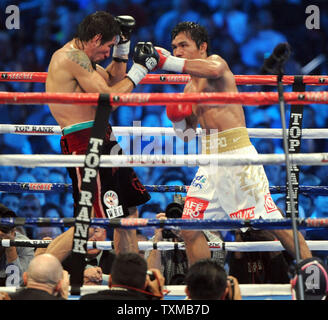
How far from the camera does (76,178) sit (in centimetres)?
255

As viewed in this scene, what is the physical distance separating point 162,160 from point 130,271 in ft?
1.51

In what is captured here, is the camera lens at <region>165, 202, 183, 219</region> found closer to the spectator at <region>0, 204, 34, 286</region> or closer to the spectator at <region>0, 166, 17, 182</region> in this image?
the spectator at <region>0, 204, 34, 286</region>

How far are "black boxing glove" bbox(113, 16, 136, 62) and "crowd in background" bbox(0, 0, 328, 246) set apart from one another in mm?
2592

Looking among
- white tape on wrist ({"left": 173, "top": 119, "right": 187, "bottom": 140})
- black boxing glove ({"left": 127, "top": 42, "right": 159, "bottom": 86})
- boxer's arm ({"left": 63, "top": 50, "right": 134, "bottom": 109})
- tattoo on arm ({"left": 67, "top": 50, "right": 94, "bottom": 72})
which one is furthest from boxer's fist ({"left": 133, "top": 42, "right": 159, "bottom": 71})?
white tape on wrist ({"left": 173, "top": 119, "right": 187, "bottom": 140})

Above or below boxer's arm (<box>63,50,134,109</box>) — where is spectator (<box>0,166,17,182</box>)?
below

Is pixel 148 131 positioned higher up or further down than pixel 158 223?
higher up

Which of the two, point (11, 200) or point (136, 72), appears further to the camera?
point (11, 200)

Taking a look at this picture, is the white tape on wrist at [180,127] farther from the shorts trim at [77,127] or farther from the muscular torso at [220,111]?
the shorts trim at [77,127]

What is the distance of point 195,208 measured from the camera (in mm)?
2711

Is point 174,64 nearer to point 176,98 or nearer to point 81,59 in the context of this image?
point 81,59

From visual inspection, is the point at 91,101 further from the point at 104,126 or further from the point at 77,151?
the point at 77,151

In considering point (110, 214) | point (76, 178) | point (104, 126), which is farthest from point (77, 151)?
point (104, 126)

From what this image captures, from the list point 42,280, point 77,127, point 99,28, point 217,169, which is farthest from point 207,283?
point 99,28

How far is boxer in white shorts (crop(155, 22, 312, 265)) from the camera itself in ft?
8.48
